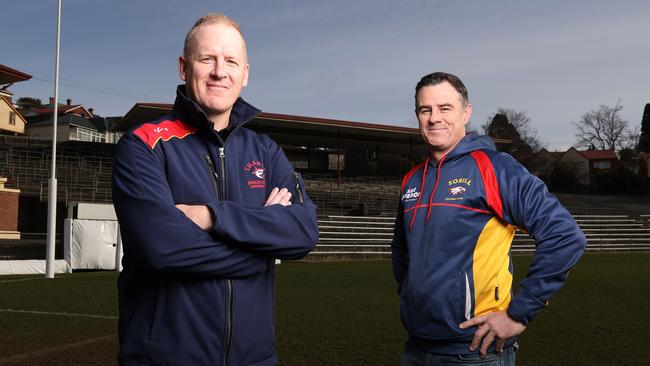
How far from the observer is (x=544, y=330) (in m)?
6.67

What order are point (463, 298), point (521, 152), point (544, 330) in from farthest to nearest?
point (521, 152), point (544, 330), point (463, 298)

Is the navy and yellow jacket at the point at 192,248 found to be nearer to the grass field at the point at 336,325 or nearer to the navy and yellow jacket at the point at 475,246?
the navy and yellow jacket at the point at 475,246

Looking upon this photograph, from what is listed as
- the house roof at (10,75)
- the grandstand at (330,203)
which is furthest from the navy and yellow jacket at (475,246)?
the house roof at (10,75)

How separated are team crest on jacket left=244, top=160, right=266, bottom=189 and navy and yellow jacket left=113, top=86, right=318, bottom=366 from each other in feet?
0.06

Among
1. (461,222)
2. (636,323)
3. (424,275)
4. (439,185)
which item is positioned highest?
(439,185)

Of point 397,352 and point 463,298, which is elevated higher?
point 463,298

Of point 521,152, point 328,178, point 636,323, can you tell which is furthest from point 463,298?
point 521,152

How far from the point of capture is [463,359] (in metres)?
2.39

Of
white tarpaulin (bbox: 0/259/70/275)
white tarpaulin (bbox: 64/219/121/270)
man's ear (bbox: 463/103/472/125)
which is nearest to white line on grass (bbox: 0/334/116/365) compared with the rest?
man's ear (bbox: 463/103/472/125)

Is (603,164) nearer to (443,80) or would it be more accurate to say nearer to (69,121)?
(69,121)

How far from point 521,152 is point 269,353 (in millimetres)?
63621

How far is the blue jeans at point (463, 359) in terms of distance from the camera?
2.37 meters

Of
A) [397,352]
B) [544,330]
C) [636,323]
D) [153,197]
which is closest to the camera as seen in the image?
[153,197]

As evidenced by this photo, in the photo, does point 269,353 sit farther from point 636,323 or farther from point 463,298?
point 636,323
